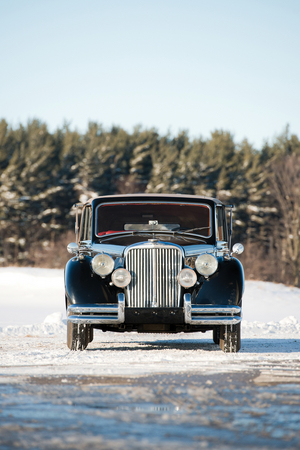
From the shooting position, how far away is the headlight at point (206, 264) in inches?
336

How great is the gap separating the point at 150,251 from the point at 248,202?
45188 millimetres

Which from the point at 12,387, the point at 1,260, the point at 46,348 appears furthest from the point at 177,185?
the point at 12,387

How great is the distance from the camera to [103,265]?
846cm

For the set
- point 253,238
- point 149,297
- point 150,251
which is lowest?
point 149,297

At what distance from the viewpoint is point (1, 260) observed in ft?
157

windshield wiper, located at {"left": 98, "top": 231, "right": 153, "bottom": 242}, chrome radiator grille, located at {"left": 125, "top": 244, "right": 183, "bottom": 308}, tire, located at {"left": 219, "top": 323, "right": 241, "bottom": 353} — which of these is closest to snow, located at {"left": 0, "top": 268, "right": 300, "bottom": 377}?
tire, located at {"left": 219, "top": 323, "right": 241, "bottom": 353}

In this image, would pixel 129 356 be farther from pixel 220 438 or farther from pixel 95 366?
pixel 220 438

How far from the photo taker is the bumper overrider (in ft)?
26.8

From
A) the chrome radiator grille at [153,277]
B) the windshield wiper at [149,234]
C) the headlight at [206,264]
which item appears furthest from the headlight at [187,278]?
the windshield wiper at [149,234]

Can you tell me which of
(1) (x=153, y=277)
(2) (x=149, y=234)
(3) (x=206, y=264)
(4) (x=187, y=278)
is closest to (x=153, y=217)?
(2) (x=149, y=234)

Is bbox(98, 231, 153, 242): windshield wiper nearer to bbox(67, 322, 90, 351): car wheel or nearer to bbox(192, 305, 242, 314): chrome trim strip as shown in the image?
bbox(67, 322, 90, 351): car wheel

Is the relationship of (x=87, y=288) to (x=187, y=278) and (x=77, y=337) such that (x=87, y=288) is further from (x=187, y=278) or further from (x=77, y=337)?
(x=187, y=278)

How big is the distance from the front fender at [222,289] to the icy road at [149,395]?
2.26 feet

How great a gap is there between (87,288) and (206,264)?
1.58 metres
